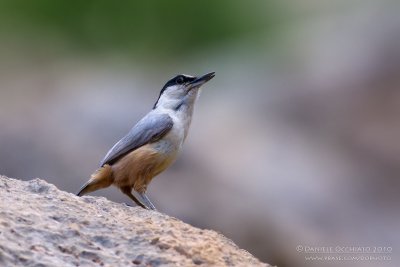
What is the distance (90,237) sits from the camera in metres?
5.00

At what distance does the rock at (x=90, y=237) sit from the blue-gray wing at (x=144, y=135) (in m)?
2.20

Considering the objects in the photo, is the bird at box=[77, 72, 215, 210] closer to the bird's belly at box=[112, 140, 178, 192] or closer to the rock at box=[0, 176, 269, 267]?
the bird's belly at box=[112, 140, 178, 192]

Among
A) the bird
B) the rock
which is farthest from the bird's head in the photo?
the rock

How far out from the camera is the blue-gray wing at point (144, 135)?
25.7 feet

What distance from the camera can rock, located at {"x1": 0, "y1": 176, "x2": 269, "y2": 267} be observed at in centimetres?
473

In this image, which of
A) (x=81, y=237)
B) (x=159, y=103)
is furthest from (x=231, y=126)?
(x=81, y=237)

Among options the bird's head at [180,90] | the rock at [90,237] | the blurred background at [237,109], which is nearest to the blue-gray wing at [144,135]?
the bird's head at [180,90]

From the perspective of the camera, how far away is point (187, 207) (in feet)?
40.5

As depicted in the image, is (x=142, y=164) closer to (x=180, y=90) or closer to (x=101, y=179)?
(x=101, y=179)

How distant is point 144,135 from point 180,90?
0.66m

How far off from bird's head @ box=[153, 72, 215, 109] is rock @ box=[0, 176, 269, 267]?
2787 mm

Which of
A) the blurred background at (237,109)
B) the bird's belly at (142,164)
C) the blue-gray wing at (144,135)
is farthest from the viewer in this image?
the blurred background at (237,109)

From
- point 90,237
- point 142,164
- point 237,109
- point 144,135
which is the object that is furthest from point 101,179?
point 237,109

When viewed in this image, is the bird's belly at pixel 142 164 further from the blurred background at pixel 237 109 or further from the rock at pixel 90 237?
the blurred background at pixel 237 109
